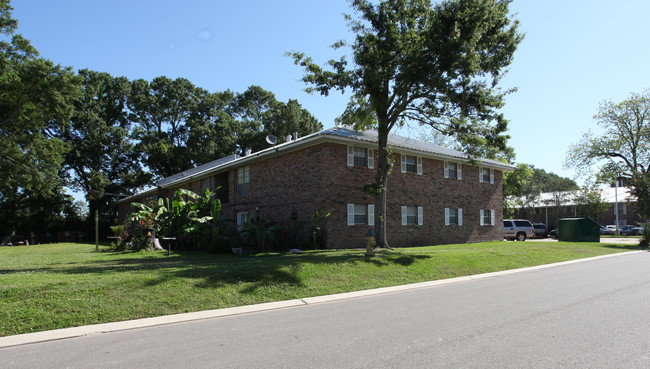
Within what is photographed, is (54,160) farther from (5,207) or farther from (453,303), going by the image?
(453,303)

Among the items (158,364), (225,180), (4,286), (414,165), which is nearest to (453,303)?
(158,364)

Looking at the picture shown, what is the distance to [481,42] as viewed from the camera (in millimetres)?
15906

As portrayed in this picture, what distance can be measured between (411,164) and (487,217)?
26.1ft

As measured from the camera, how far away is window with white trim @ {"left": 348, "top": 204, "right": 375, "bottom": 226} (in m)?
19.7

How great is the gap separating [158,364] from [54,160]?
32.1m

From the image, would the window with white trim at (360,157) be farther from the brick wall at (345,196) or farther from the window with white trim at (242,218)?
Result: the window with white trim at (242,218)

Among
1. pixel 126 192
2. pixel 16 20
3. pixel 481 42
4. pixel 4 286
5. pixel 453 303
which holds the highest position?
pixel 16 20

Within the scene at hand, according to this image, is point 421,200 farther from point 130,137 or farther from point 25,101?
point 130,137

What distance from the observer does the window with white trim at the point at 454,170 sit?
25.0 m

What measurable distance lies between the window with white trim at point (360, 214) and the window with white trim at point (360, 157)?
197 centimetres

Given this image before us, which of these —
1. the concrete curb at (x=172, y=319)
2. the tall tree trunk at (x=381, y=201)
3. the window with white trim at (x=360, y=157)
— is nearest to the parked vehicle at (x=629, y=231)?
the window with white trim at (x=360, y=157)

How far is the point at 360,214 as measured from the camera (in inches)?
798

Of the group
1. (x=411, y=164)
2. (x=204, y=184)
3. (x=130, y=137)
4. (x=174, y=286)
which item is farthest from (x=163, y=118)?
(x=174, y=286)

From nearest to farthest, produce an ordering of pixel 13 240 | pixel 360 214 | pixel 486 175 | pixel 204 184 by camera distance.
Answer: pixel 360 214 → pixel 486 175 → pixel 204 184 → pixel 13 240
